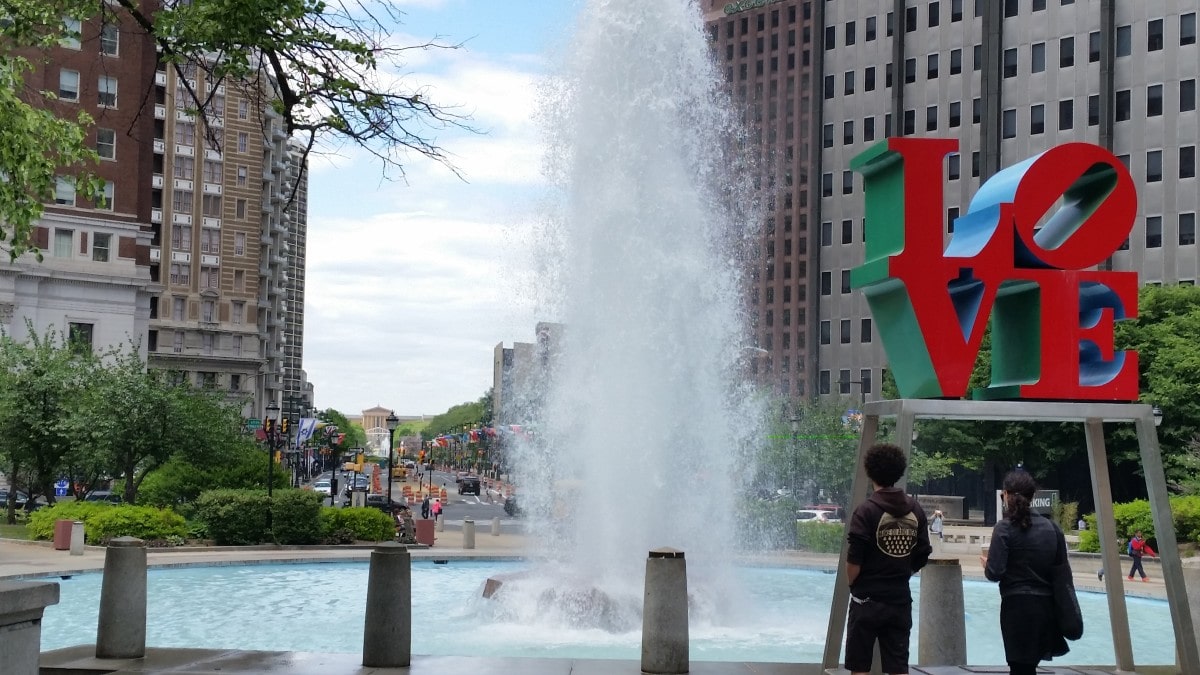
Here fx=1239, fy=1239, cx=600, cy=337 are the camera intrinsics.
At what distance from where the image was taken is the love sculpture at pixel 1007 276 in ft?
33.4

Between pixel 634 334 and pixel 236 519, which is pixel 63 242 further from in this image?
pixel 634 334

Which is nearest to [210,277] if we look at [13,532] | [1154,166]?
[13,532]

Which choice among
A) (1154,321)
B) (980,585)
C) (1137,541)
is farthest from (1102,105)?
(980,585)

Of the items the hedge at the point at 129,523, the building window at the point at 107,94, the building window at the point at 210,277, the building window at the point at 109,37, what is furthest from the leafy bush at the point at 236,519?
the building window at the point at 210,277

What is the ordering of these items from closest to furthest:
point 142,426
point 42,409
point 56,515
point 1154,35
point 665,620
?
point 665,620 < point 56,515 < point 142,426 < point 42,409 < point 1154,35

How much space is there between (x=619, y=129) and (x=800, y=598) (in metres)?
9.37

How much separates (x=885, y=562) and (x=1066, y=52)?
8181cm

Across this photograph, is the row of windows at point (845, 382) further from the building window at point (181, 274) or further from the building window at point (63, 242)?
the building window at point (181, 274)

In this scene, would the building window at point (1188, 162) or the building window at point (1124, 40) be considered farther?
the building window at point (1124, 40)

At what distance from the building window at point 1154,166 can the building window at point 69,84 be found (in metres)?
64.5

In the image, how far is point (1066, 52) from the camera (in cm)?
8188

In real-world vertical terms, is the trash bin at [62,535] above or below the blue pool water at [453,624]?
above

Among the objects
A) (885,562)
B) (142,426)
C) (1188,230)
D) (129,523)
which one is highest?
(1188,230)

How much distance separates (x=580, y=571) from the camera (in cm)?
1895
